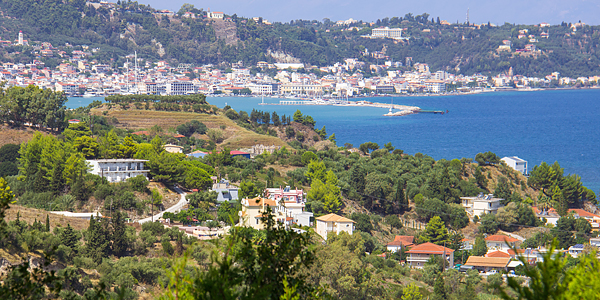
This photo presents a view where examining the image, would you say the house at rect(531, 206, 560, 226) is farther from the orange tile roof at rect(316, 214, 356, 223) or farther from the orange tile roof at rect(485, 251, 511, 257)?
the orange tile roof at rect(316, 214, 356, 223)

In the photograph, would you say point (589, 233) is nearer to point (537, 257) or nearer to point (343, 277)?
point (537, 257)

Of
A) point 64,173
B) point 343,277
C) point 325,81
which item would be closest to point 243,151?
point 64,173

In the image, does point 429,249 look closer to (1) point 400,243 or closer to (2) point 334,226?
(1) point 400,243

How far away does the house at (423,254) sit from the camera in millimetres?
27125

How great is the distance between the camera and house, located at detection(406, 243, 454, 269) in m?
27.1

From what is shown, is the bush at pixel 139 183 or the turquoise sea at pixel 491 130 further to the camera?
the turquoise sea at pixel 491 130

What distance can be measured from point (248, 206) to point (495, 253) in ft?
38.1

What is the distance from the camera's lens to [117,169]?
30.6 metres

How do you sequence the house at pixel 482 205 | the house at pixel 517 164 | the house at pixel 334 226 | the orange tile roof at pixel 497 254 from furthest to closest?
the house at pixel 517 164
the house at pixel 482 205
the house at pixel 334 226
the orange tile roof at pixel 497 254

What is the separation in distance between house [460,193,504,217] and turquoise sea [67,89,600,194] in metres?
15.5

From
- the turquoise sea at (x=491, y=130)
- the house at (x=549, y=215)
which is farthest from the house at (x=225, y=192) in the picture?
the turquoise sea at (x=491, y=130)

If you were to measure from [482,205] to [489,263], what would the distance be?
964 cm

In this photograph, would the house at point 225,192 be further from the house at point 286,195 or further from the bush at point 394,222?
the bush at point 394,222

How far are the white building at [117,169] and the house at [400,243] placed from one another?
13.0m
